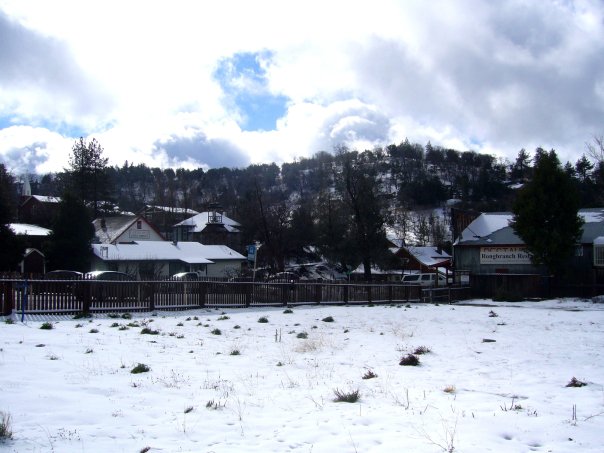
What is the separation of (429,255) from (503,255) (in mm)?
27541

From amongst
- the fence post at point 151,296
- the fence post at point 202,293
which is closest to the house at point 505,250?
the fence post at point 202,293

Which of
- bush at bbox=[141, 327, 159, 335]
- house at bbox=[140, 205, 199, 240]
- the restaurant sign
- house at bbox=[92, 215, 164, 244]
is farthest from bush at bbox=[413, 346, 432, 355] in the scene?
house at bbox=[140, 205, 199, 240]

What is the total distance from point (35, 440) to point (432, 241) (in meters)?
94.3

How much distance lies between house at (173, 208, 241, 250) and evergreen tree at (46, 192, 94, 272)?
35054 mm

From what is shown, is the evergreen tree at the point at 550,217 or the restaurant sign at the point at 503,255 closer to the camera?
the evergreen tree at the point at 550,217

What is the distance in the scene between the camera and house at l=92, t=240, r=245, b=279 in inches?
1804

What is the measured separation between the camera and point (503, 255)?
1769 inches

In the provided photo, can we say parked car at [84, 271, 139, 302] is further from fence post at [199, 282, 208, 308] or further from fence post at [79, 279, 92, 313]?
fence post at [199, 282, 208, 308]

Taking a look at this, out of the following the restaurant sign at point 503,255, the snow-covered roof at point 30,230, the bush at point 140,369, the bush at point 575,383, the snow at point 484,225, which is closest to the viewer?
the bush at point 575,383

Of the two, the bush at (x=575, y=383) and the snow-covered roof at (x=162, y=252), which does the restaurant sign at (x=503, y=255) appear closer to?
the snow-covered roof at (x=162, y=252)

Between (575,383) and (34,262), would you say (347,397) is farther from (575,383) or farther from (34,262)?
(34,262)

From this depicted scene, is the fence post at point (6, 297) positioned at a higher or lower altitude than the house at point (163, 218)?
lower

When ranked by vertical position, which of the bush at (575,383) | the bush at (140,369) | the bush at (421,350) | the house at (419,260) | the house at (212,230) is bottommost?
the bush at (575,383)

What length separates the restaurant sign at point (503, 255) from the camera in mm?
44031
